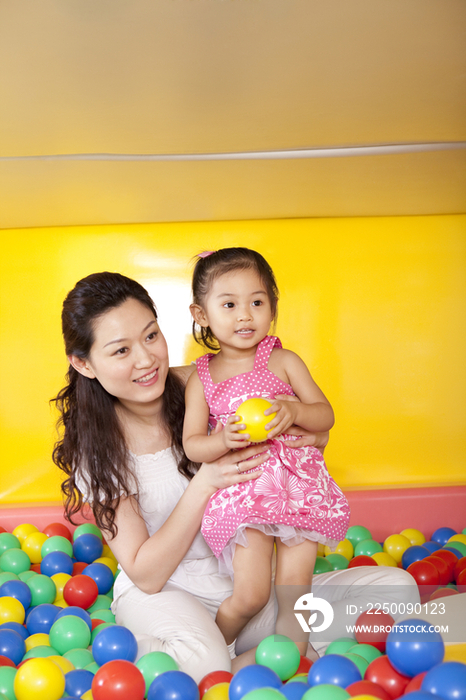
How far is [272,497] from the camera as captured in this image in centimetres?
127

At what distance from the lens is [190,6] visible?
952 mm

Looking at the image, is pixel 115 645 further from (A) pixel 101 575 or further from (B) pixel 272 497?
(A) pixel 101 575

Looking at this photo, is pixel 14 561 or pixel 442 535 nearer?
pixel 14 561

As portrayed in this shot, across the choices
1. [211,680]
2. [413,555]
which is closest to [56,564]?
[211,680]

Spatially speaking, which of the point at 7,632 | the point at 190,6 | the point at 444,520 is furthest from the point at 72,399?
the point at 444,520

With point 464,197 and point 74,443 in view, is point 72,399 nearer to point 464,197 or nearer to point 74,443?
point 74,443

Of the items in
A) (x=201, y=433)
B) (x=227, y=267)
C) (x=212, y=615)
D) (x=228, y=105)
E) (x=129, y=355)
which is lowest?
(x=212, y=615)

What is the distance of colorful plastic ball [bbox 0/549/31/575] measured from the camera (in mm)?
1890

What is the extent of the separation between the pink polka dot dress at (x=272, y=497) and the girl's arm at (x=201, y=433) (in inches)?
1.1

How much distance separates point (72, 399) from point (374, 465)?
1237 millimetres

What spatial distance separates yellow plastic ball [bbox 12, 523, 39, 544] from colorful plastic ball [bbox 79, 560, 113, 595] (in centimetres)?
34

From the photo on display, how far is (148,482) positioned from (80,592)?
1.49 feet

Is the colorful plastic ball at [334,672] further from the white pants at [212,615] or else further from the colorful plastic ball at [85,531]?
the colorful plastic ball at [85,531]

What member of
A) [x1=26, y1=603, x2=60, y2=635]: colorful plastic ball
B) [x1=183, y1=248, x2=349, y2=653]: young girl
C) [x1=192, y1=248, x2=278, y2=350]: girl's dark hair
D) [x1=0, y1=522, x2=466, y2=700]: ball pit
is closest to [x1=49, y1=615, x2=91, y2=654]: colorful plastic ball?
[x1=0, y1=522, x2=466, y2=700]: ball pit
